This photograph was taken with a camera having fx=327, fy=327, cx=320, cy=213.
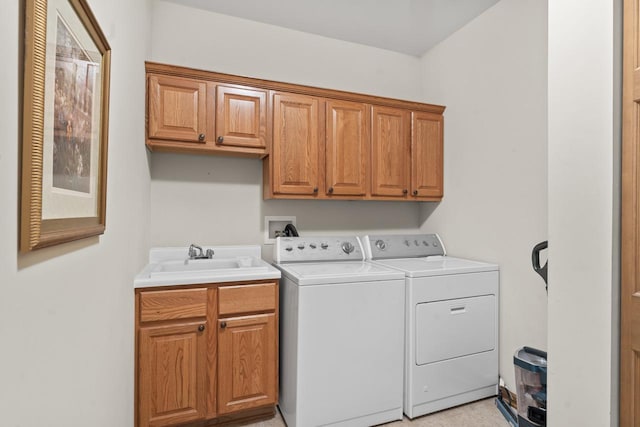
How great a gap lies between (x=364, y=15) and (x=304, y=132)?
1.02m

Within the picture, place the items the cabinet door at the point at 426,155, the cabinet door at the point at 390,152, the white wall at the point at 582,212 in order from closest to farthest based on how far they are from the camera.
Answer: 1. the white wall at the point at 582,212
2. the cabinet door at the point at 390,152
3. the cabinet door at the point at 426,155

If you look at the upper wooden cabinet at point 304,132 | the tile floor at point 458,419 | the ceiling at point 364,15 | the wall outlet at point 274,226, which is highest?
the ceiling at point 364,15

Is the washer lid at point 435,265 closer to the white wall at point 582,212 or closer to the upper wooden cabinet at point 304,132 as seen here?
the upper wooden cabinet at point 304,132

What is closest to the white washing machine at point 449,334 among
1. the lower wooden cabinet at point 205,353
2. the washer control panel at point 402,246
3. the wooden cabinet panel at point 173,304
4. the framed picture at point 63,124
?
the washer control panel at point 402,246

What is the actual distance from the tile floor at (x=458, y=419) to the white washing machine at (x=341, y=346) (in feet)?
0.24

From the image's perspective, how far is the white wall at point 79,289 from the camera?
1.76ft

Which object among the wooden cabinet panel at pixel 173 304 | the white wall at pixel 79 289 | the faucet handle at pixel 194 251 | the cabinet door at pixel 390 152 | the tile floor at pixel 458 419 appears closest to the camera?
the white wall at pixel 79 289

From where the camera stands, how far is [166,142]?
6.61ft

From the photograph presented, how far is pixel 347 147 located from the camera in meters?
2.43

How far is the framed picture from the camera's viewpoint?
0.58m

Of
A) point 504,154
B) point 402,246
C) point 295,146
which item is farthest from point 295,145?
point 504,154

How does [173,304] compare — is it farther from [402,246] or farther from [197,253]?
[402,246]

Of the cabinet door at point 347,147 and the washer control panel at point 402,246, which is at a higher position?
the cabinet door at point 347,147

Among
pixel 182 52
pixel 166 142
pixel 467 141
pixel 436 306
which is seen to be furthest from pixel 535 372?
pixel 182 52
